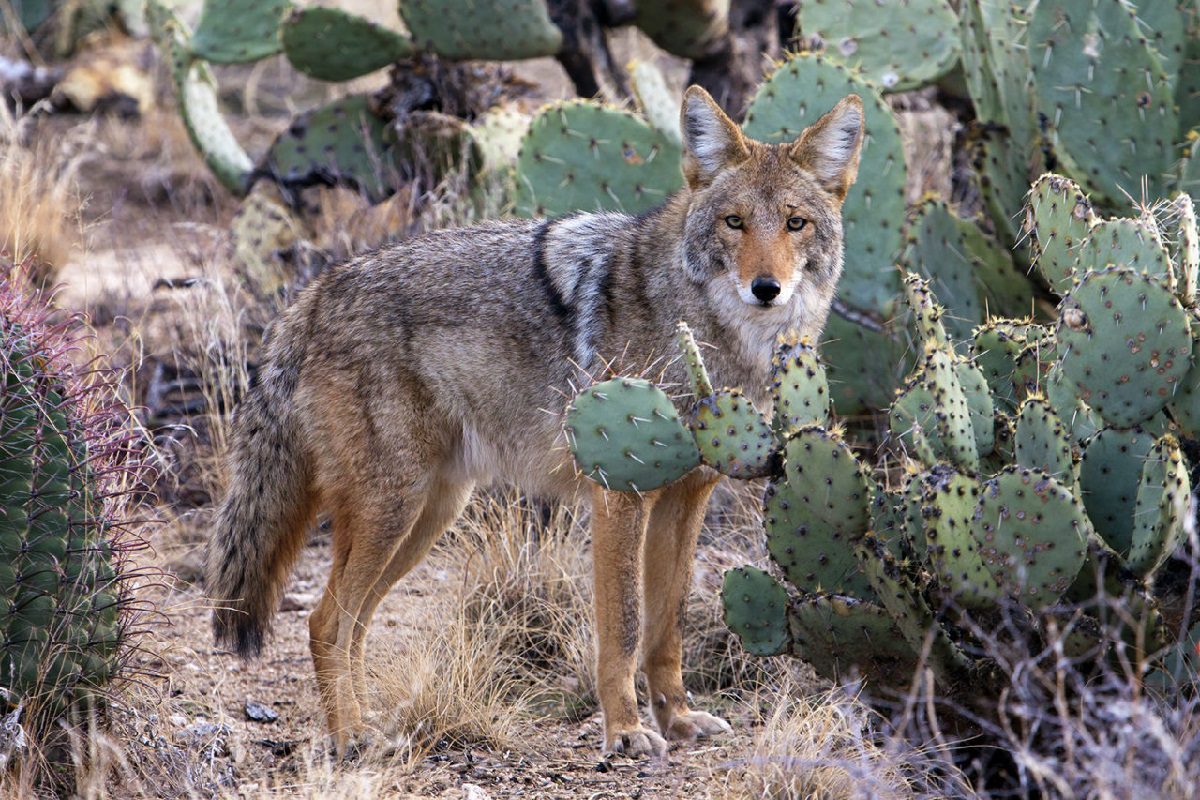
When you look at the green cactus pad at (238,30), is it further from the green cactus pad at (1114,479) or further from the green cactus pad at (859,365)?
the green cactus pad at (1114,479)

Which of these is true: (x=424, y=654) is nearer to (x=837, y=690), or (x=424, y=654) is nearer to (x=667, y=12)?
(x=837, y=690)

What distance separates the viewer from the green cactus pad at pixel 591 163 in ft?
20.2

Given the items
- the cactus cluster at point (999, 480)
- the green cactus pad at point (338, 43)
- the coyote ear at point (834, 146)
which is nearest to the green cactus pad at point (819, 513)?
the cactus cluster at point (999, 480)

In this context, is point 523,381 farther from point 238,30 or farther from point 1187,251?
point 238,30

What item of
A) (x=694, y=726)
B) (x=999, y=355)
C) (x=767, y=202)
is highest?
(x=767, y=202)

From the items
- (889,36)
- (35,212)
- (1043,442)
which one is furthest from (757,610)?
(35,212)

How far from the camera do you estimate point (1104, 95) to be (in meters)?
5.38

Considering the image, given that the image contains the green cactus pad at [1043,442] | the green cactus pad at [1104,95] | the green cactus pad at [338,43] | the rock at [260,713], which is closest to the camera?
the green cactus pad at [1043,442]

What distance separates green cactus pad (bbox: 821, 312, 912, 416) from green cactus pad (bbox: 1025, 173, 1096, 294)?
1.95m

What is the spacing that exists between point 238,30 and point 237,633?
5.32 m

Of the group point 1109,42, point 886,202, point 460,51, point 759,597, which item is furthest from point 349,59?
point 759,597

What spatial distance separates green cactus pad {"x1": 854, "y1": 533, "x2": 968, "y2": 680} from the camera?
3.46 metres

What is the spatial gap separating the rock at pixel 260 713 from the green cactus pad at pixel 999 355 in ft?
8.86

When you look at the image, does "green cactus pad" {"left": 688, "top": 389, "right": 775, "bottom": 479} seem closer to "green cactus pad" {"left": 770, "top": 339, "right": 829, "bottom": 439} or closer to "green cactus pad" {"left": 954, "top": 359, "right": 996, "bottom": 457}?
"green cactus pad" {"left": 770, "top": 339, "right": 829, "bottom": 439}
